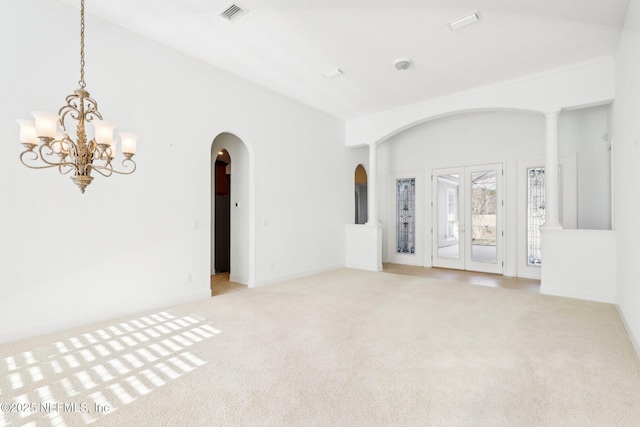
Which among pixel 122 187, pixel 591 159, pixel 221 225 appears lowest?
pixel 221 225

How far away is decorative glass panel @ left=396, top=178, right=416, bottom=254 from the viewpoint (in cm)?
755

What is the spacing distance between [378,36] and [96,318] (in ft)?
14.8

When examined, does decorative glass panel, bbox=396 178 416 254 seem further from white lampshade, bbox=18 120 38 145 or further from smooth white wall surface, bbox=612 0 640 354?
white lampshade, bbox=18 120 38 145

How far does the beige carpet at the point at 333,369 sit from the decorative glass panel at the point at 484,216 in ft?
8.13

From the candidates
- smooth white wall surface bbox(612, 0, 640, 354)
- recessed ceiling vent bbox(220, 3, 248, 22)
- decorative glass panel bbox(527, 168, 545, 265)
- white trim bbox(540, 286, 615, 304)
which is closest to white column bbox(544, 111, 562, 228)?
smooth white wall surface bbox(612, 0, 640, 354)

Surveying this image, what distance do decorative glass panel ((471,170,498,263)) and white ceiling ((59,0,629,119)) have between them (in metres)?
2.15

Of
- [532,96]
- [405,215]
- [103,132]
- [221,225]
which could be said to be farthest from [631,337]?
[221,225]

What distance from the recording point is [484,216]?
21.4ft

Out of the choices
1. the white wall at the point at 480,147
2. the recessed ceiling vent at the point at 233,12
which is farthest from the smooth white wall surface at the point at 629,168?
the recessed ceiling vent at the point at 233,12

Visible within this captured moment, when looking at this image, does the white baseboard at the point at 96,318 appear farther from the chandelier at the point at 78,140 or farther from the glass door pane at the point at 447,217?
the glass door pane at the point at 447,217

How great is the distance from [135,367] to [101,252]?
1.59m

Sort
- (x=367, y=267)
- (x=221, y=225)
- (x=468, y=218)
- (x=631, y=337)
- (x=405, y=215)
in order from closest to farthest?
(x=631, y=337) → (x=221, y=225) → (x=468, y=218) → (x=367, y=267) → (x=405, y=215)

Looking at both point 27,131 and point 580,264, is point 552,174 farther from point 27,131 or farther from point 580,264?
point 27,131

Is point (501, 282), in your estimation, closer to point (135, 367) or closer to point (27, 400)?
point (135, 367)
